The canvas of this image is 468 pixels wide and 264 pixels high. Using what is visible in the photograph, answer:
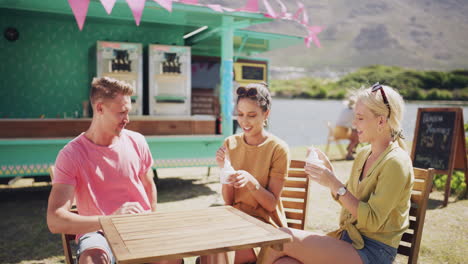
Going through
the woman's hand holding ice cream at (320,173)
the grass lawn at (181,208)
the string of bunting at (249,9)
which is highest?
the string of bunting at (249,9)

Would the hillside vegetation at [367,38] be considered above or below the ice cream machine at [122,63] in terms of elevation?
above

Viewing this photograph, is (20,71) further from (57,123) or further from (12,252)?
(12,252)

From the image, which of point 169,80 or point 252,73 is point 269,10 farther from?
point 252,73

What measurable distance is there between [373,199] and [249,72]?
28.3 feet

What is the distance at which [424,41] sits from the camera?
4981 centimetres

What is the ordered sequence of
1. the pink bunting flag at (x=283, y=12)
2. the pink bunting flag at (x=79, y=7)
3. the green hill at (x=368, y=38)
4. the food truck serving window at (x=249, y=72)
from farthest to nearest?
the green hill at (x=368, y=38)
the food truck serving window at (x=249, y=72)
the pink bunting flag at (x=283, y=12)
the pink bunting flag at (x=79, y=7)

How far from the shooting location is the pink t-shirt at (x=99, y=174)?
1.78 meters

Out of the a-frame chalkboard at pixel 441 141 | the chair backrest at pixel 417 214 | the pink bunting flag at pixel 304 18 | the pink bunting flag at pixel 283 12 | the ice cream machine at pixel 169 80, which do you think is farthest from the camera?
the ice cream machine at pixel 169 80

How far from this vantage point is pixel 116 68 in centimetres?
614

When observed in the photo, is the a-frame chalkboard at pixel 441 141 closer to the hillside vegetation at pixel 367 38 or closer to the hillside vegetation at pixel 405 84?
the hillside vegetation at pixel 405 84

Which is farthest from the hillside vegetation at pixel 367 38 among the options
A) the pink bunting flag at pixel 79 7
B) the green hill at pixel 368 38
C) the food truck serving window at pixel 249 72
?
the pink bunting flag at pixel 79 7

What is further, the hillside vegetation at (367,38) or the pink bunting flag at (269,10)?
the hillside vegetation at (367,38)

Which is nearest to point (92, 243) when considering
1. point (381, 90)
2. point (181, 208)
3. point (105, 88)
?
point (105, 88)

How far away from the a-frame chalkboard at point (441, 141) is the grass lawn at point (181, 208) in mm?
532
